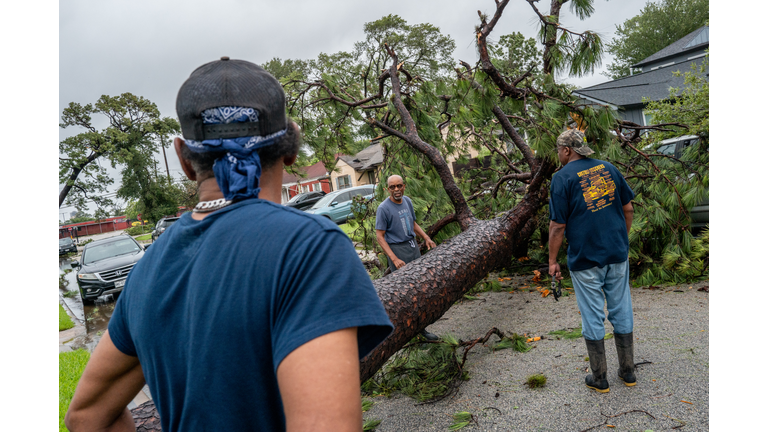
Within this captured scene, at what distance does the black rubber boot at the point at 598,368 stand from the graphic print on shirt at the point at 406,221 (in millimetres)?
2154

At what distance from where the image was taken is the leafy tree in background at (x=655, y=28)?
3719 centimetres

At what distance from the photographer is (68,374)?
15.2 feet

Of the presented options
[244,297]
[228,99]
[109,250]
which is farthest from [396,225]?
[109,250]

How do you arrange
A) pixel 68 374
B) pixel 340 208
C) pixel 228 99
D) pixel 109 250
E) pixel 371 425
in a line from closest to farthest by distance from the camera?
pixel 228 99
pixel 371 425
pixel 68 374
pixel 109 250
pixel 340 208

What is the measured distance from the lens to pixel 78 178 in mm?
25312

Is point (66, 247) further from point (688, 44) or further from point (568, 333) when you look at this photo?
point (688, 44)

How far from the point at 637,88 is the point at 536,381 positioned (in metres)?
23.8

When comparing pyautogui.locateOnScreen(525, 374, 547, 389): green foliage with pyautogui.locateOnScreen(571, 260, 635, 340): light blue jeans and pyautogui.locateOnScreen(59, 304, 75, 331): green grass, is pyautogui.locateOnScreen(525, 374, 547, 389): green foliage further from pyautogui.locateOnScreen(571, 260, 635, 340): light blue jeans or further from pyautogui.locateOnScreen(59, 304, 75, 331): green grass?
pyautogui.locateOnScreen(59, 304, 75, 331): green grass

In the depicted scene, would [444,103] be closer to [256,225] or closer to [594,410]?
[594,410]

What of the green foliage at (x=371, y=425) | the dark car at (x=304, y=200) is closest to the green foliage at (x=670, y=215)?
the green foliage at (x=371, y=425)

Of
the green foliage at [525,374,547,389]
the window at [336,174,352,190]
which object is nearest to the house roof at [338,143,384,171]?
the window at [336,174,352,190]

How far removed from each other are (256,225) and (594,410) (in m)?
2.77

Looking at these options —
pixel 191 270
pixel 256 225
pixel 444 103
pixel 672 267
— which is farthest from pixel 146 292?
pixel 672 267

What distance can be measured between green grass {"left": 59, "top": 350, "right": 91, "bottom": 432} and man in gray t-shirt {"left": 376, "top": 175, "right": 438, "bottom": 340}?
10.5ft
